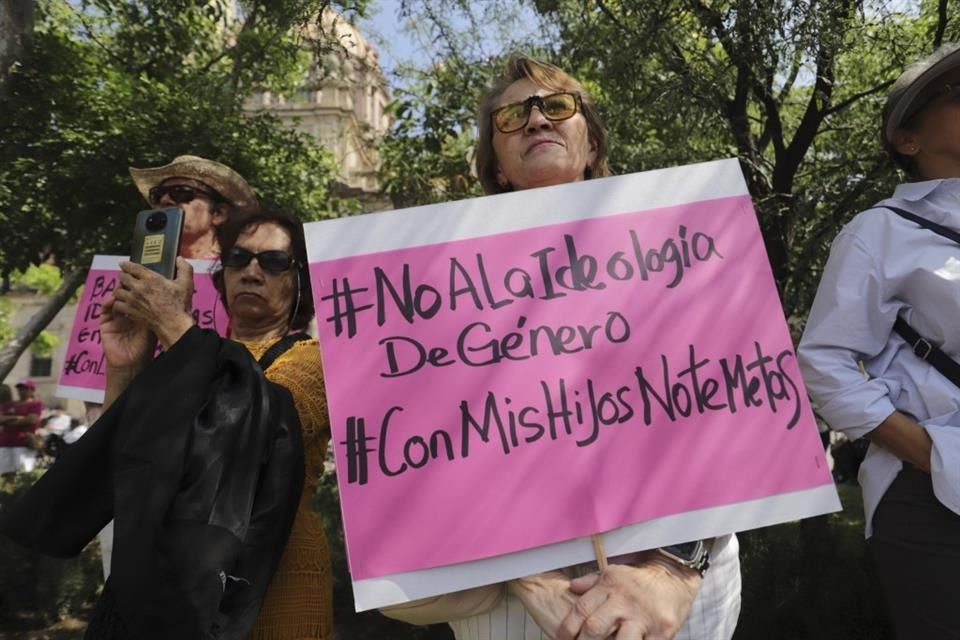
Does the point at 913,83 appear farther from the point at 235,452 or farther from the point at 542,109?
the point at 235,452

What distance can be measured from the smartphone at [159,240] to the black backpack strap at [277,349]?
0.30 meters

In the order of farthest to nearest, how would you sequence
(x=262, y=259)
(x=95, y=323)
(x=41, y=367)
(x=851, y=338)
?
(x=41, y=367) → (x=95, y=323) → (x=262, y=259) → (x=851, y=338)

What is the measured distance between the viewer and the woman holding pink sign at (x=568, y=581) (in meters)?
1.26

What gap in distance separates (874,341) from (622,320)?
0.63 metres

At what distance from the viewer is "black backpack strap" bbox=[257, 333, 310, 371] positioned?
1.76 meters

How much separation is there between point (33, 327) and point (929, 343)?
23.0 feet

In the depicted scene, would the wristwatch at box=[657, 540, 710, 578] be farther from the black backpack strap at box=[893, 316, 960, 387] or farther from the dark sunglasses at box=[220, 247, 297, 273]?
the dark sunglasses at box=[220, 247, 297, 273]

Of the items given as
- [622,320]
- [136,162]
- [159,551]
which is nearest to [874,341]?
[622,320]

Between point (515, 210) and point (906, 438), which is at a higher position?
point (515, 210)

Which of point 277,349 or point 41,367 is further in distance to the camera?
point 41,367

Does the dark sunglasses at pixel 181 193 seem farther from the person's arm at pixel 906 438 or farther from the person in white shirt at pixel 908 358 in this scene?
the person's arm at pixel 906 438

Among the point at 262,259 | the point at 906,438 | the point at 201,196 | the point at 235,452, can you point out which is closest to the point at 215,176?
the point at 201,196

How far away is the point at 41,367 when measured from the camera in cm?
3831

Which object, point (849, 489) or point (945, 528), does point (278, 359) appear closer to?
point (945, 528)
